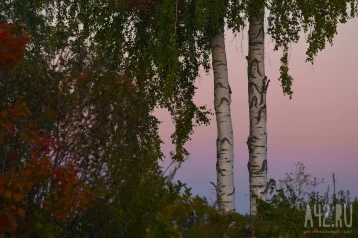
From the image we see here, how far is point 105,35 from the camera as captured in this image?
16203 millimetres

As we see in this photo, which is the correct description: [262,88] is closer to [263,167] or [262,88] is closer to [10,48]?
[263,167]

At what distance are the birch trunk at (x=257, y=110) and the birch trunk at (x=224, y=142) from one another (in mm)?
393

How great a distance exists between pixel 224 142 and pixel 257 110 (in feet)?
3.01

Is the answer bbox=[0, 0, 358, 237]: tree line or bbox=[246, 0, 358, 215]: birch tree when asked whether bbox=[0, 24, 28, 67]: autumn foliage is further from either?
bbox=[246, 0, 358, 215]: birch tree

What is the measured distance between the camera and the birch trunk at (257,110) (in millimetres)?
14156

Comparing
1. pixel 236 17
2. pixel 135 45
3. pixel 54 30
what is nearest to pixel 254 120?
pixel 236 17

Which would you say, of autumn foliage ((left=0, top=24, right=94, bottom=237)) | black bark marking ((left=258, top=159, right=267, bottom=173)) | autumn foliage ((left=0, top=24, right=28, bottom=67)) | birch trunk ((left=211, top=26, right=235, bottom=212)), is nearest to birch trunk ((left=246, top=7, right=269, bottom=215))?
black bark marking ((left=258, top=159, right=267, bottom=173))

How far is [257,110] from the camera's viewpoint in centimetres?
1434

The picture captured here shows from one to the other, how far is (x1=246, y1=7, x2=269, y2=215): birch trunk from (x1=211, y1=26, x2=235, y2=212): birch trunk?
0.39 metres

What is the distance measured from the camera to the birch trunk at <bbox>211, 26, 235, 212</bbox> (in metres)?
14.2

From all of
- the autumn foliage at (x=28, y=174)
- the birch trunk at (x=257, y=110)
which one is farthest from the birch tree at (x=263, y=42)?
the autumn foliage at (x=28, y=174)

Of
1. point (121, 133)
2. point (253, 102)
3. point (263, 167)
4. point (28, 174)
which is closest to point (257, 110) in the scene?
point (253, 102)

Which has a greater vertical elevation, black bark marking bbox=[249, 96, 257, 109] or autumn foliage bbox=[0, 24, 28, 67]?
black bark marking bbox=[249, 96, 257, 109]

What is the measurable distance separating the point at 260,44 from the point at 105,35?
3.64 meters
